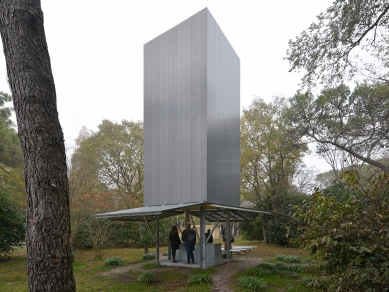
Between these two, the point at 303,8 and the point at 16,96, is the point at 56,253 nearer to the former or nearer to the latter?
the point at 16,96

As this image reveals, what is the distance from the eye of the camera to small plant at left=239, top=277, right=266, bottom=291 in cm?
899

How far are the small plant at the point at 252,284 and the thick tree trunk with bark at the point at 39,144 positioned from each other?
21.1 feet

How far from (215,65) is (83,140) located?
17.4 metres

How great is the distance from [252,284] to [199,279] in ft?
4.91

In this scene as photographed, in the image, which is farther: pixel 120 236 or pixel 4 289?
pixel 120 236

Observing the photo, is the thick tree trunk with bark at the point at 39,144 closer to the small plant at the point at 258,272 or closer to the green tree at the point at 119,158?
the small plant at the point at 258,272

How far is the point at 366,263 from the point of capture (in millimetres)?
4922

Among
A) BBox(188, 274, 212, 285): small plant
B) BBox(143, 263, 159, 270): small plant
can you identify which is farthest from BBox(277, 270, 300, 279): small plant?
BBox(143, 263, 159, 270): small plant

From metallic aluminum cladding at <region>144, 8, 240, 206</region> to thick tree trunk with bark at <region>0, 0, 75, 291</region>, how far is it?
8.10 m

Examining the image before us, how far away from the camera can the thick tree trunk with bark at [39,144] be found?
11.5ft

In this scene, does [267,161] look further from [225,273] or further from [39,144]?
[39,144]

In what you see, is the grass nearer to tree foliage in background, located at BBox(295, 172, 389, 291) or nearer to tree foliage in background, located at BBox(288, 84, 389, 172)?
tree foliage in background, located at BBox(295, 172, 389, 291)

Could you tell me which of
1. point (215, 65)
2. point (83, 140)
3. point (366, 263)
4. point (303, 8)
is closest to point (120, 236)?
point (83, 140)

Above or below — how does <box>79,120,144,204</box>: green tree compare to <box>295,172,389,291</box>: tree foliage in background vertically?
above
